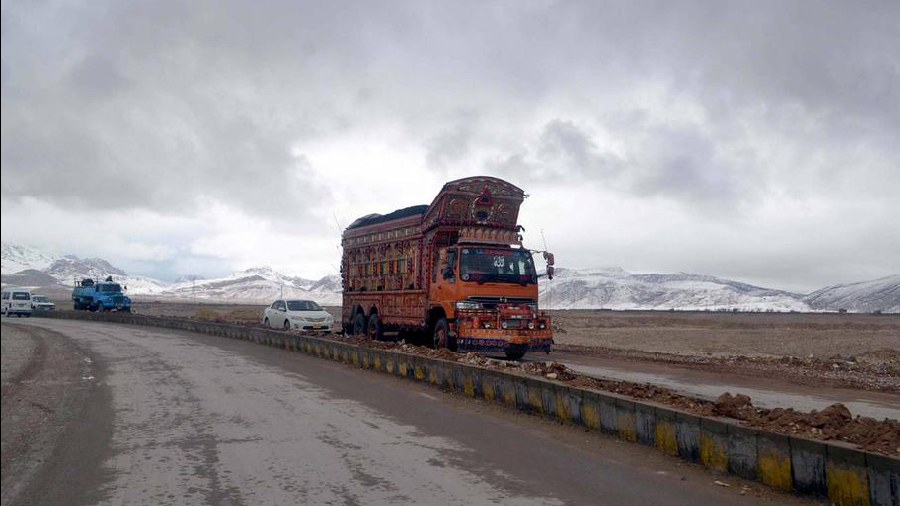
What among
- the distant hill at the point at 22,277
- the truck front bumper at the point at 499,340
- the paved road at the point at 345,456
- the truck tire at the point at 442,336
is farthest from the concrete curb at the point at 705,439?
the distant hill at the point at 22,277

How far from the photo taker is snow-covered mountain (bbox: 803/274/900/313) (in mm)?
114969

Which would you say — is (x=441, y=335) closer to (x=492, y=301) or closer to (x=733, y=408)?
(x=492, y=301)

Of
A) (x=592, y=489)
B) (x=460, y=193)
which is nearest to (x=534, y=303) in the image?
(x=460, y=193)

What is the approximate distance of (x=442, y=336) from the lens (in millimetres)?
19062

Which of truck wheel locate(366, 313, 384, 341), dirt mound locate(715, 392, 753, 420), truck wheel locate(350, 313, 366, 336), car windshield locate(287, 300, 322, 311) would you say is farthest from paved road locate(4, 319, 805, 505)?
car windshield locate(287, 300, 322, 311)

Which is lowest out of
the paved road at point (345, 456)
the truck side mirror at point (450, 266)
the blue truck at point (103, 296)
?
the paved road at point (345, 456)

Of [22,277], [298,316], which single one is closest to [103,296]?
[298,316]

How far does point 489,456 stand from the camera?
27.1 feet

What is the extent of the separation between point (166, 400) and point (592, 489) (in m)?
8.10

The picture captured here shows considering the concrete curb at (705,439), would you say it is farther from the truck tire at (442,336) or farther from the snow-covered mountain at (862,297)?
the snow-covered mountain at (862,297)

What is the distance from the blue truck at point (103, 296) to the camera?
56969 millimetres

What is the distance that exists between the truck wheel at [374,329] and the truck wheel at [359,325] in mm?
340

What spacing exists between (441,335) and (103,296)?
46715 mm

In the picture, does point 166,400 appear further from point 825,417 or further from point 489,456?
point 825,417
